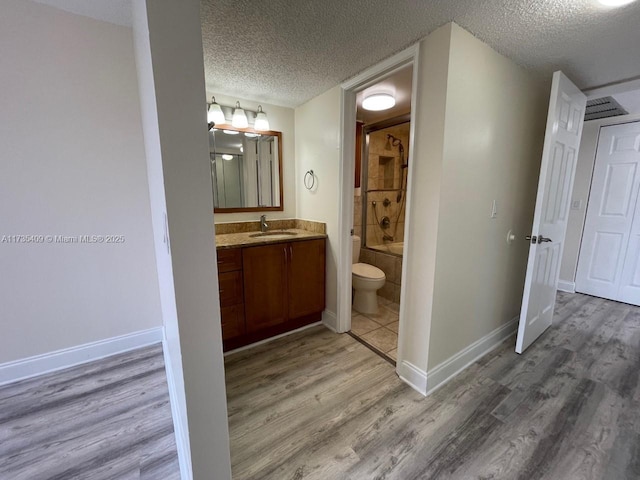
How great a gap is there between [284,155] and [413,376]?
7.21 ft

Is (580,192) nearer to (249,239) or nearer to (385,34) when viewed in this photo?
(385,34)

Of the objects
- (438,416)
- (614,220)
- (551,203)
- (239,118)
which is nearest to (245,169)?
(239,118)

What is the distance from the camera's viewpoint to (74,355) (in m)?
1.85

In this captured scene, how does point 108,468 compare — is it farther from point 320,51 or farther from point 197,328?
point 320,51

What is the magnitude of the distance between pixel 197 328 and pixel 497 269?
84.4 inches

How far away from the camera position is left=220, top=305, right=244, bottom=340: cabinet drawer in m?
1.98

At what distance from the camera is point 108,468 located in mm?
1198

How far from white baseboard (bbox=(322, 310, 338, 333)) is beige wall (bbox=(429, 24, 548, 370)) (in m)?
0.94

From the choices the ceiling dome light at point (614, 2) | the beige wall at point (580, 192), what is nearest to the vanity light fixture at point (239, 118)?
the ceiling dome light at point (614, 2)

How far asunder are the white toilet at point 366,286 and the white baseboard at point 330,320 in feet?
1.49

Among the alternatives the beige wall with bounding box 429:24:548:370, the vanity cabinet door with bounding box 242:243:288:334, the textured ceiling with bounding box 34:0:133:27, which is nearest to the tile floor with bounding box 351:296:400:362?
the beige wall with bounding box 429:24:548:370

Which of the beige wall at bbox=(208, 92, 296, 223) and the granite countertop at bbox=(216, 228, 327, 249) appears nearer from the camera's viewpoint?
the granite countertop at bbox=(216, 228, 327, 249)

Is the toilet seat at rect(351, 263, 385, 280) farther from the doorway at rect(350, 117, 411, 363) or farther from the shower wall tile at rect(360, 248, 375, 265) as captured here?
the shower wall tile at rect(360, 248, 375, 265)

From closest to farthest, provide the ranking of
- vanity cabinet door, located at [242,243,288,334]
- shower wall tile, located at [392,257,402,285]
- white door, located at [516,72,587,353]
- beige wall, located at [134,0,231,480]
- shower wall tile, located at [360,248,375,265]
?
beige wall, located at [134,0,231,480], white door, located at [516,72,587,353], vanity cabinet door, located at [242,243,288,334], shower wall tile, located at [392,257,402,285], shower wall tile, located at [360,248,375,265]
